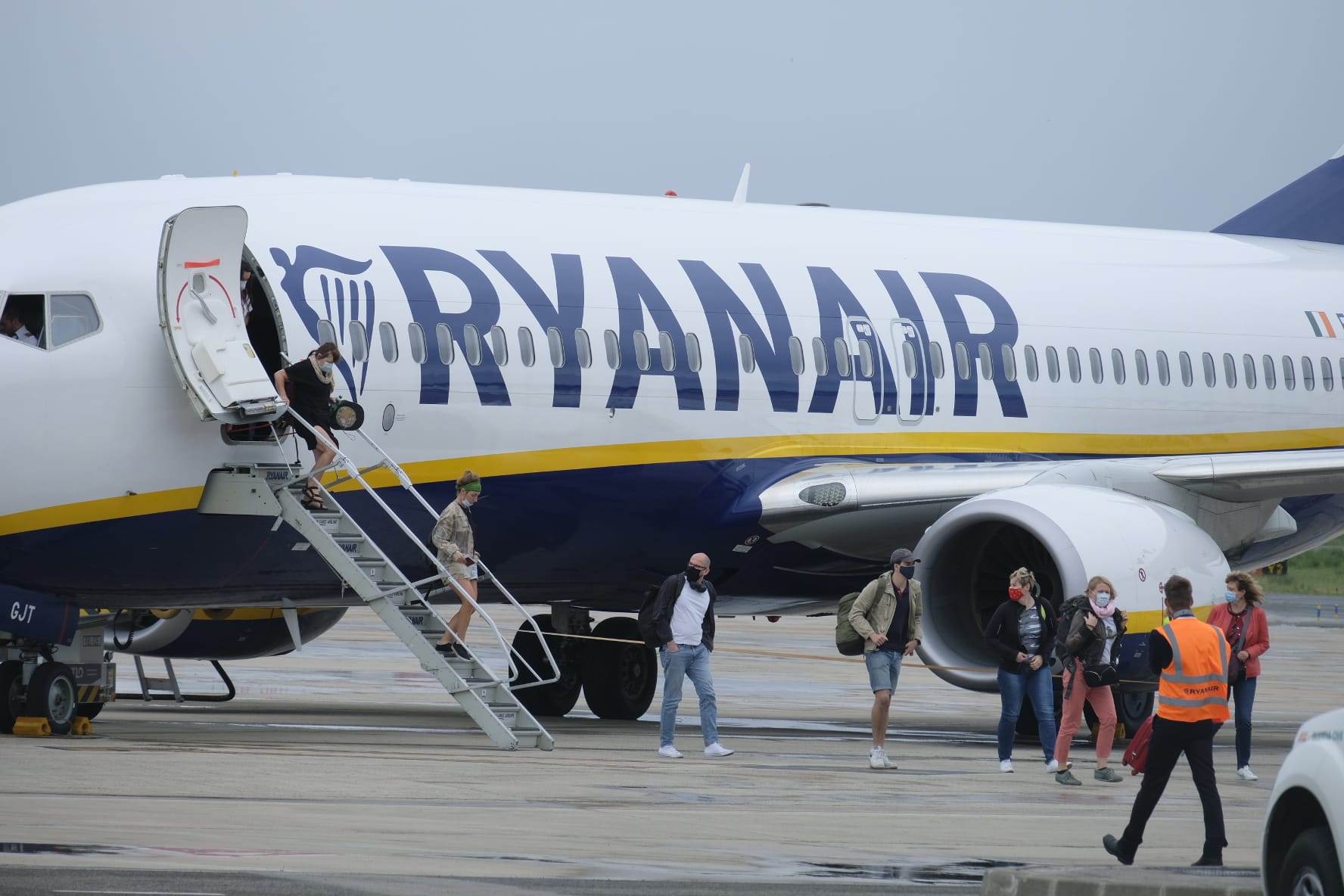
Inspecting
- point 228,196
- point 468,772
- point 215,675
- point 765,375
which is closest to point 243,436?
point 228,196

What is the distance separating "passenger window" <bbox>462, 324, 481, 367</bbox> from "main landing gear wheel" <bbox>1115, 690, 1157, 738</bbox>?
6.49 metres

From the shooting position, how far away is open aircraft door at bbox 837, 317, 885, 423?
1862 cm

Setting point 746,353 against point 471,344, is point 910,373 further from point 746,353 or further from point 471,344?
point 471,344

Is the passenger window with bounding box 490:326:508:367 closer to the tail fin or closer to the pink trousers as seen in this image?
the pink trousers

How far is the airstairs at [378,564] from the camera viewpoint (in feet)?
49.6

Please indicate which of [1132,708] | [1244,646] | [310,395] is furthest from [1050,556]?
[310,395]

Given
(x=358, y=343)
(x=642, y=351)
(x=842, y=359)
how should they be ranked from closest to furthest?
(x=358, y=343), (x=642, y=351), (x=842, y=359)

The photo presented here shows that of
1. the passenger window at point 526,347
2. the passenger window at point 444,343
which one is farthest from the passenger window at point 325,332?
the passenger window at point 526,347

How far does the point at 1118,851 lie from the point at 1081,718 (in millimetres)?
5467

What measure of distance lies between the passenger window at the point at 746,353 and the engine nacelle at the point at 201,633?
177 inches

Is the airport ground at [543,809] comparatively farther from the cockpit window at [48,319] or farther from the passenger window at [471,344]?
the passenger window at [471,344]

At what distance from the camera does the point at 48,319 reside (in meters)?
14.7

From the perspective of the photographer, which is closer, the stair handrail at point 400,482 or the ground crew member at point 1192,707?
the ground crew member at point 1192,707

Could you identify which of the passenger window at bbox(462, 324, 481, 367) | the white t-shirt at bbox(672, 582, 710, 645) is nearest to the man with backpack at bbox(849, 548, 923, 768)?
the white t-shirt at bbox(672, 582, 710, 645)
